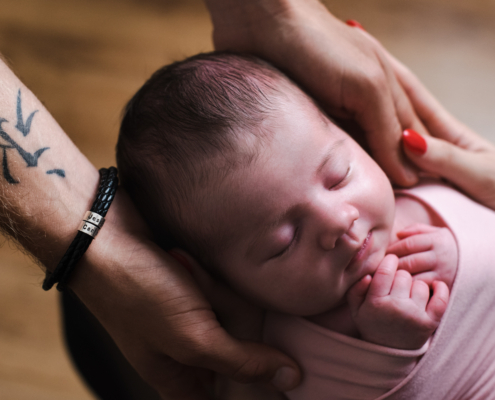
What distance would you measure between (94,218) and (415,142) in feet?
2.48

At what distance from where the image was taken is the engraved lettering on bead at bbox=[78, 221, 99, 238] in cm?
82

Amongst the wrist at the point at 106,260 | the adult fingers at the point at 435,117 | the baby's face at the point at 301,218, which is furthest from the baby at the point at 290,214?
the adult fingers at the point at 435,117

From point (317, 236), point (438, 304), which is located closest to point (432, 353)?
point (438, 304)

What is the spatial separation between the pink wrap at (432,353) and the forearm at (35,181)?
1.61 ft

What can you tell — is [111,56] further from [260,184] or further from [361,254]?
[361,254]

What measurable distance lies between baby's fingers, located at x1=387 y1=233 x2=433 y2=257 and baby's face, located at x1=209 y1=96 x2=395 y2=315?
0.06 meters

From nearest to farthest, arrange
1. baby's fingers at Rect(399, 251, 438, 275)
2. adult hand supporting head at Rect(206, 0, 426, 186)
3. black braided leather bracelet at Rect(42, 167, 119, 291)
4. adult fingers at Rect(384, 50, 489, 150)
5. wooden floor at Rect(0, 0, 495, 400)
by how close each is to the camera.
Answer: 1. black braided leather bracelet at Rect(42, 167, 119, 291)
2. baby's fingers at Rect(399, 251, 438, 275)
3. adult hand supporting head at Rect(206, 0, 426, 186)
4. adult fingers at Rect(384, 50, 489, 150)
5. wooden floor at Rect(0, 0, 495, 400)

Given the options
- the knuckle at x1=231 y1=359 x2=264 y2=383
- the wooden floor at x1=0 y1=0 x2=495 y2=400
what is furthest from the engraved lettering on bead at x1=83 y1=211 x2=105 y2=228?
the wooden floor at x1=0 y1=0 x2=495 y2=400

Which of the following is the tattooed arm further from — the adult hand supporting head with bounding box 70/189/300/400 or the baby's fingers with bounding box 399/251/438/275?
the baby's fingers with bounding box 399/251/438/275

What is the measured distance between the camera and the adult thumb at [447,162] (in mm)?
1072

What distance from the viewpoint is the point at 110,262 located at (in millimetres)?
828

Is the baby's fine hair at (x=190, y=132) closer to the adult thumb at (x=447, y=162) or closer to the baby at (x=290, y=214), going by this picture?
the baby at (x=290, y=214)

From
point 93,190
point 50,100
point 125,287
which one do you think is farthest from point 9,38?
point 125,287

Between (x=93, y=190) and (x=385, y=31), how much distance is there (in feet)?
5.61
